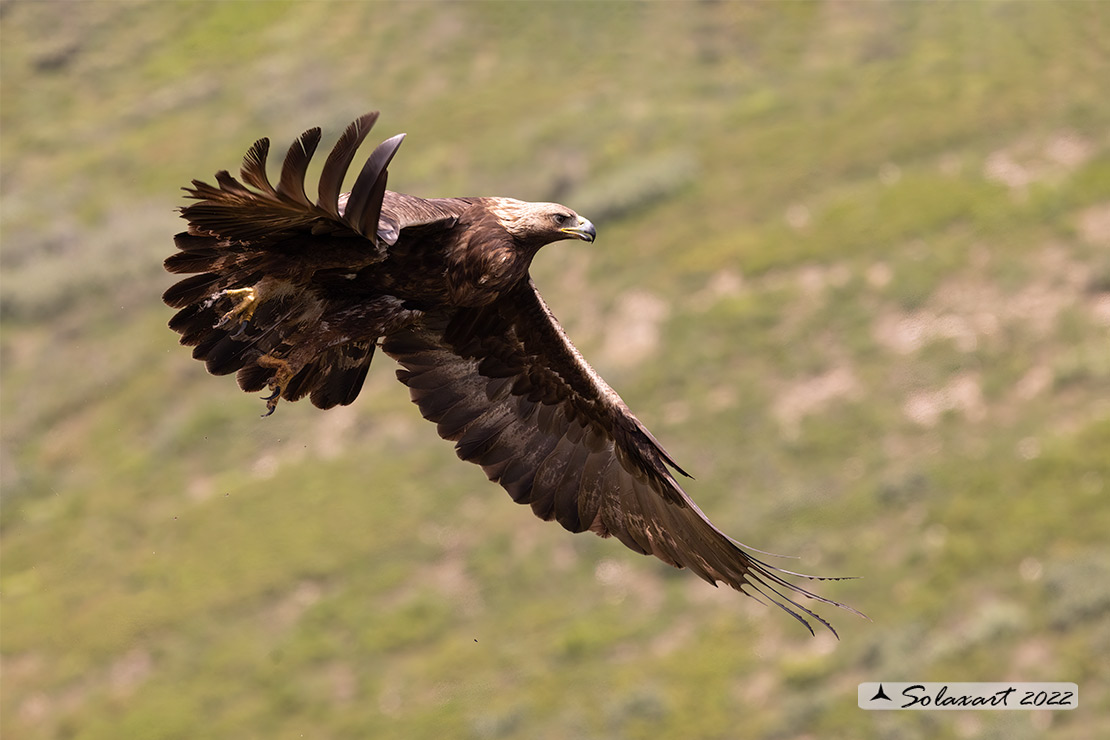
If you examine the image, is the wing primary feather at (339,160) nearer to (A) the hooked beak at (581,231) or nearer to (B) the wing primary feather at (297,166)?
(B) the wing primary feather at (297,166)

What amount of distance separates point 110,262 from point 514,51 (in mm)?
10235

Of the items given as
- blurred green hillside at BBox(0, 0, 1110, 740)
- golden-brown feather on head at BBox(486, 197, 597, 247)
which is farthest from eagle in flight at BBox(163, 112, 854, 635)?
blurred green hillside at BBox(0, 0, 1110, 740)

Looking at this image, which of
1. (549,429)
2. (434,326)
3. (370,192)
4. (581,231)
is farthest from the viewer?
(549,429)

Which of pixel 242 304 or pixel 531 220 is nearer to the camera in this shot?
pixel 242 304

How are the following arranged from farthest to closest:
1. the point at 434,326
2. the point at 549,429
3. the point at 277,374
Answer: the point at 549,429 → the point at 434,326 → the point at 277,374

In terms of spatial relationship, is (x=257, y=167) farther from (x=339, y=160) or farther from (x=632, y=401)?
(x=632, y=401)

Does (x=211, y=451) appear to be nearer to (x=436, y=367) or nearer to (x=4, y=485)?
(x=4, y=485)

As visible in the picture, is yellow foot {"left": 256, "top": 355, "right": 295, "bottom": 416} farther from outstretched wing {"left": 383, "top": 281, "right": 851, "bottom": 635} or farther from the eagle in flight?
outstretched wing {"left": 383, "top": 281, "right": 851, "bottom": 635}

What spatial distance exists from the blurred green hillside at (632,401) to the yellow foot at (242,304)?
Answer: 1581 cm

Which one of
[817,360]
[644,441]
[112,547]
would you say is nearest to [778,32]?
[817,360]

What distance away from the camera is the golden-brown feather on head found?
33.8ft

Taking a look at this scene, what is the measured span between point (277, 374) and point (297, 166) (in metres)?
2.56

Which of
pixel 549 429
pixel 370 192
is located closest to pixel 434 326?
pixel 549 429

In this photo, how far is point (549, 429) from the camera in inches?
479
